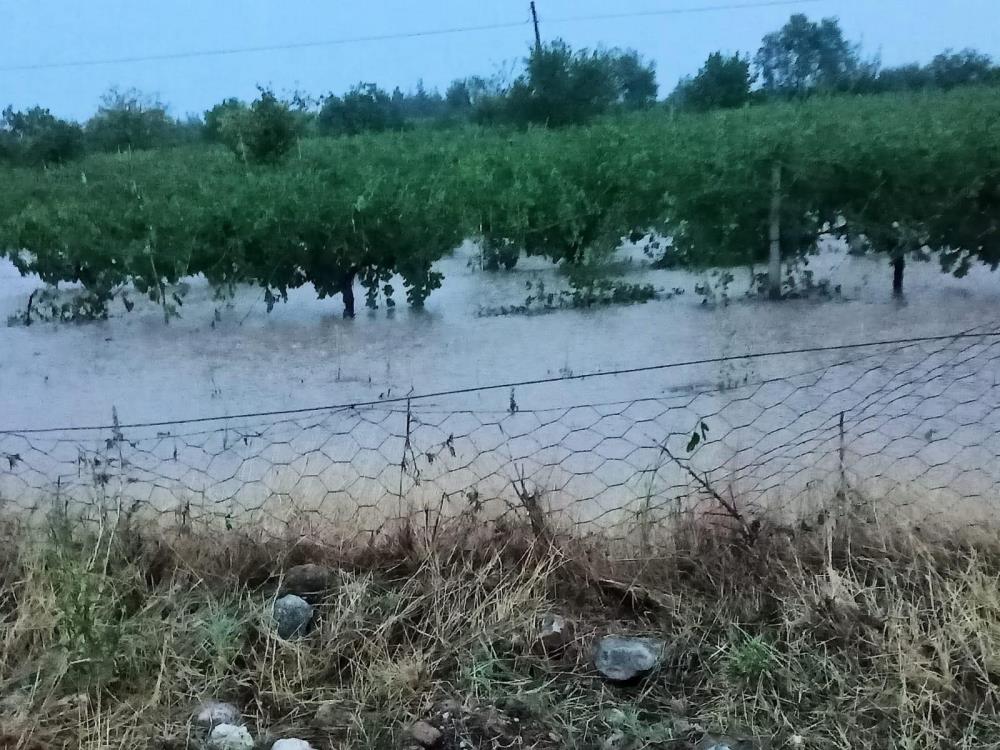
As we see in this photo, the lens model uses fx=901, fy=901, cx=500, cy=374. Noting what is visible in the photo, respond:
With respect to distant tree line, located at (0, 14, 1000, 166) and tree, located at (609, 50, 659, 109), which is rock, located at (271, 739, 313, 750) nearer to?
distant tree line, located at (0, 14, 1000, 166)

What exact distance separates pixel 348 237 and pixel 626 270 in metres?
0.92

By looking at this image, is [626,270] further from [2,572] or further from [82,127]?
[2,572]

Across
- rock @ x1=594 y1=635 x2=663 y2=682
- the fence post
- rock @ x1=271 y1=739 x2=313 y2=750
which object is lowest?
rock @ x1=271 y1=739 x2=313 y2=750

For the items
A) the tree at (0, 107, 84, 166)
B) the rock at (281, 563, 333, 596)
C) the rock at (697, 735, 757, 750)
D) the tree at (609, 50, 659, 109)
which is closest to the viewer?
the rock at (697, 735, 757, 750)

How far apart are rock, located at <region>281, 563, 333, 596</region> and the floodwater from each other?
353mm

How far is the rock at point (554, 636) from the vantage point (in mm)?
2633

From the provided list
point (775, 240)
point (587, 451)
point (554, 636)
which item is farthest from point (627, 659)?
point (775, 240)

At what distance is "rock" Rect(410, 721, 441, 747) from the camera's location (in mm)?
2369

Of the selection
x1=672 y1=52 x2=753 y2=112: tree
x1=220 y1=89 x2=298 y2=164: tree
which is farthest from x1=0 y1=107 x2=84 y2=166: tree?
x1=672 y1=52 x2=753 y2=112: tree

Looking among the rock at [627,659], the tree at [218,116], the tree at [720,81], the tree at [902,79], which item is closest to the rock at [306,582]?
the rock at [627,659]

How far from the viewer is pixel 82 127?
9.95 ft

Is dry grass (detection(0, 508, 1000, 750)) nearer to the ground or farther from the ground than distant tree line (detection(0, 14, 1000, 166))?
nearer to the ground

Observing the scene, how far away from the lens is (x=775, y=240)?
2.95 m

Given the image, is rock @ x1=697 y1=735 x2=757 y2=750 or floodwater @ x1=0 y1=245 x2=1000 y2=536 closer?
rock @ x1=697 y1=735 x2=757 y2=750
